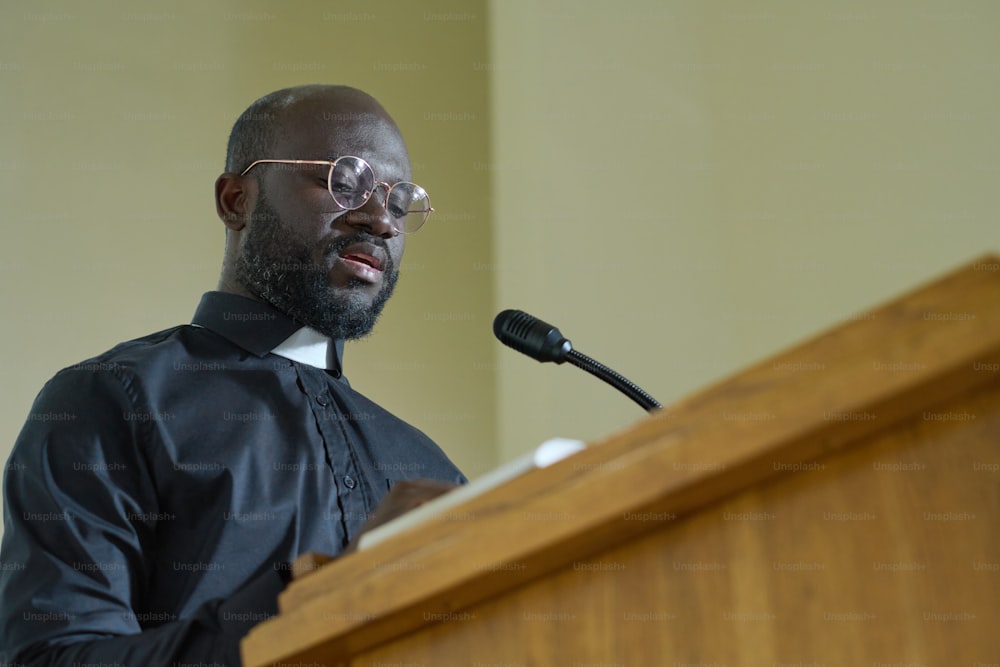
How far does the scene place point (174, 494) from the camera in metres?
1.51

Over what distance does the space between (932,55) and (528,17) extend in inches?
45.7

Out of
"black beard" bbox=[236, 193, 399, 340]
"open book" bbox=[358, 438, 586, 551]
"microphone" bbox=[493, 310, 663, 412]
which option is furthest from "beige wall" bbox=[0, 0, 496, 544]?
"open book" bbox=[358, 438, 586, 551]

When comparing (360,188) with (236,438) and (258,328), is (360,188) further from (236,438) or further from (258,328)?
(236,438)

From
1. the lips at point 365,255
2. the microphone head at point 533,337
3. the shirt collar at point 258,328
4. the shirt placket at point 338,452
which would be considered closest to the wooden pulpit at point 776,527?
the microphone head at point 533,337

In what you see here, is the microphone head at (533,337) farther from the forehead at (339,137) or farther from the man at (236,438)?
the forehead at (339,137)

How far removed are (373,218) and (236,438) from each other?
54 cm

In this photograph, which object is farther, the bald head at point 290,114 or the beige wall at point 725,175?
the beige wall at point 725,175

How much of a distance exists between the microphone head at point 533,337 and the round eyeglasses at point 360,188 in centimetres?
59

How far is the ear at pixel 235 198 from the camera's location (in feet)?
6.81

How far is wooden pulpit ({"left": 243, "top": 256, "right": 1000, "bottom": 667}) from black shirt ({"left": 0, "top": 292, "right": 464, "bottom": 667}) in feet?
1.42

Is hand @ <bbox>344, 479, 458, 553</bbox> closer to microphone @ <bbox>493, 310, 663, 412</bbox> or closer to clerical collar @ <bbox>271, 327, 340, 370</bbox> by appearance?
microphone @ <bbox>493, 310, 663, 412</bbox>

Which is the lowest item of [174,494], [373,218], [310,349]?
[174,494]

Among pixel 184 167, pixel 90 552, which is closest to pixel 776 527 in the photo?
pixel 90 552

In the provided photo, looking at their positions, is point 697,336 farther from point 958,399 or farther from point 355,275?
point 958,399
